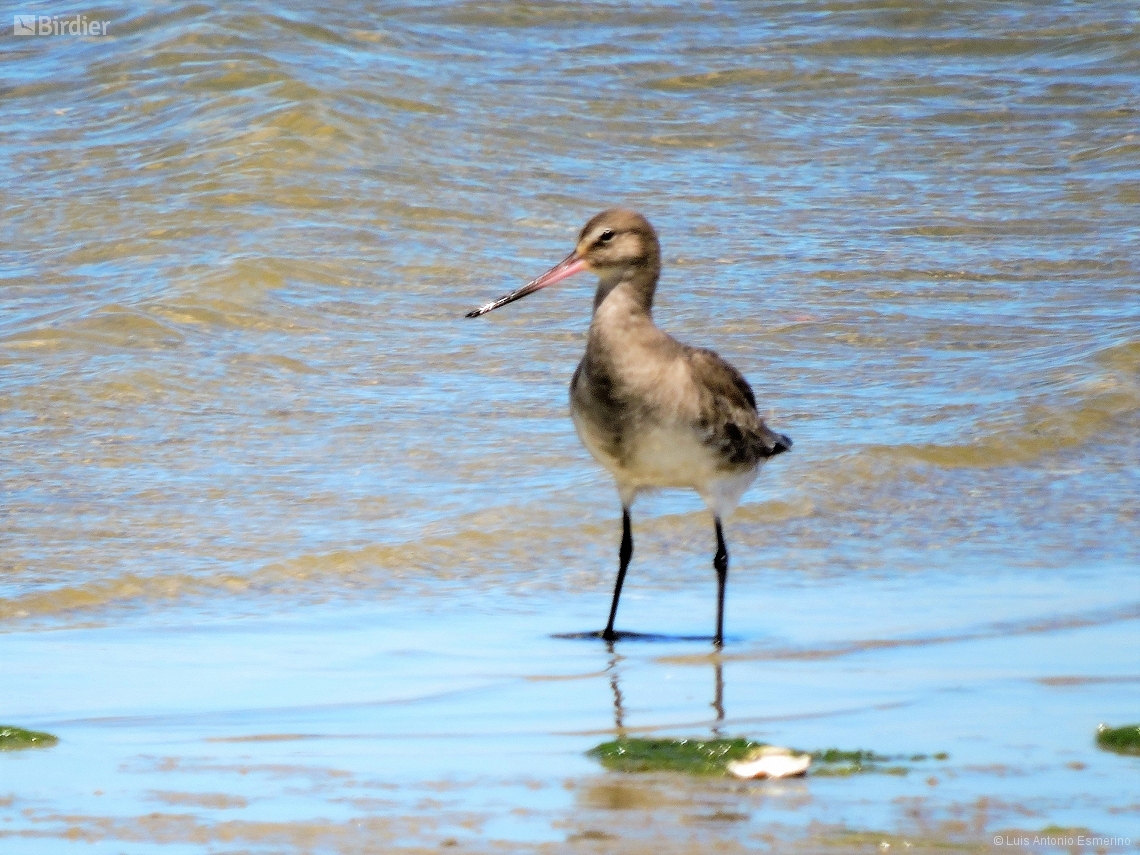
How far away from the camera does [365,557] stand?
19.5 ft

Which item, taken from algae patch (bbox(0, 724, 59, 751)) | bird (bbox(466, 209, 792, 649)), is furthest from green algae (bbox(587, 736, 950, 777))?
bird (bbox(466, 209, 792, 649))

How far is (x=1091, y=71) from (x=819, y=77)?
208 centimetres

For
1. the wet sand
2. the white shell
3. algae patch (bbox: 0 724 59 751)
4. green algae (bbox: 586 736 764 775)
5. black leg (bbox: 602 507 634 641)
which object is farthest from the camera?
black leg (bbox: 602 507 634 641)

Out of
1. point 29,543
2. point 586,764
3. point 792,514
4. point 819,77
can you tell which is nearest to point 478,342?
point 792,514

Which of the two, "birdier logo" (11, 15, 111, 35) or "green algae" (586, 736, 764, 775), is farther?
"birdier logo" (11, 15, 111, 35)

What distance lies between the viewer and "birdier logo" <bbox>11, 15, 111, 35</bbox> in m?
13.5

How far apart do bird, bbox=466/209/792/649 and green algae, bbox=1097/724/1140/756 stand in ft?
4.90

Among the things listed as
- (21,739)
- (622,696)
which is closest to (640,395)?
(622,696)

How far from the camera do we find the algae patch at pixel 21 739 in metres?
3.85

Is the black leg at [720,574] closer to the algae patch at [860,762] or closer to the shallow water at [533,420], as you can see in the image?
the shallow water at [533,420]

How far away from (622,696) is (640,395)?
1.14 metres

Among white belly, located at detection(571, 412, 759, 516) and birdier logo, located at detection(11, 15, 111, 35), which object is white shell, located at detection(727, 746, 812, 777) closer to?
white belly, located at detection(571, 412, 759, 516)

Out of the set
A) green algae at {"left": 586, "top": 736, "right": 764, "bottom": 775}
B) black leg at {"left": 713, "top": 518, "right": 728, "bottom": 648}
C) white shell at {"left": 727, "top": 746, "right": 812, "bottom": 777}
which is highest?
white shell at {"left": 727, "top": 746, "right": 812, "bottom": 777}

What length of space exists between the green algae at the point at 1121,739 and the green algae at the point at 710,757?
34cm
